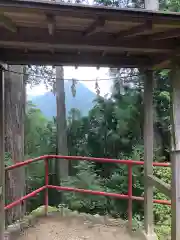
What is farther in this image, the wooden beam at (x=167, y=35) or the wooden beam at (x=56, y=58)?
the wooden beam at (x=56, y=58)

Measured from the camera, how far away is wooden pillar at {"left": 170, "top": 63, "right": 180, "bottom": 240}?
234 cm

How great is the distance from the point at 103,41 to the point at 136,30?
0.35m

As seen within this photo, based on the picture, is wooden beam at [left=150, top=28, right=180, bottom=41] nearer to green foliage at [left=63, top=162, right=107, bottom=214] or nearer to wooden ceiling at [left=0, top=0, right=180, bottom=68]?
wooden ceiling at [left=0, top=0, right=180, bottom=68]

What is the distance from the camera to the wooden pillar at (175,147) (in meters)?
2.34

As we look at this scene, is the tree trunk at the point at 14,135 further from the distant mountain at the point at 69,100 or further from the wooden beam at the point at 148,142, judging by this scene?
the distant mountain at the point at 69,100

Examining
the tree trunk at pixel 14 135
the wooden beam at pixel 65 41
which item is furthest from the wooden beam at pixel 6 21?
the tree trunk at pixel 14 135

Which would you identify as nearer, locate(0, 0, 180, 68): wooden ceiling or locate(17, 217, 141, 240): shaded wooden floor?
locate(0, 0, 180, 68): wooden ceiling

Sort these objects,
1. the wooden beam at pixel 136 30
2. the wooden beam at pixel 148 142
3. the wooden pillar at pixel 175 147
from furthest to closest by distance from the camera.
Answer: the wooden beam at pixel 148 142
the wooden pillar at pixel 175 147
the wooden beam at pixel 136 30

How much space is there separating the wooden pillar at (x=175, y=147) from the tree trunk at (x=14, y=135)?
Result: 3.35m

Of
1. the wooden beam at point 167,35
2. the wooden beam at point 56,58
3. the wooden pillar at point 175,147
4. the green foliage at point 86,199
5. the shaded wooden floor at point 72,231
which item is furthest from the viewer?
the green foliage at point 86,199

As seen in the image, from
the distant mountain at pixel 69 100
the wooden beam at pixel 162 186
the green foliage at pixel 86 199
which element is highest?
the distant mountain at pixel 69 100

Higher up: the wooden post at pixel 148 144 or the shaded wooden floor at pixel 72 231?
the wooden post at pixel 148 144

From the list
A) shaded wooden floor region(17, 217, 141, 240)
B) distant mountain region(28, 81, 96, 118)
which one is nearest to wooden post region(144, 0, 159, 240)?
shaded wooden floor region(17, 217, 141, 240)

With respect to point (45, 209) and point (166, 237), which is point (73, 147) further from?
point (166, 237)
